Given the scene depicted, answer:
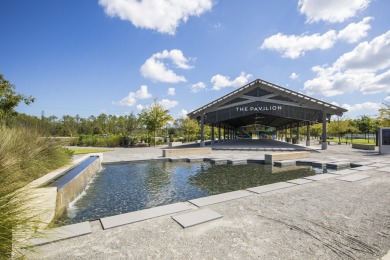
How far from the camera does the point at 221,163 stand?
42.4 feet

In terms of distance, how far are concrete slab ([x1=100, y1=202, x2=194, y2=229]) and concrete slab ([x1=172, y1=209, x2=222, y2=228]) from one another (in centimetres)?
34

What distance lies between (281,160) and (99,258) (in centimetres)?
1176

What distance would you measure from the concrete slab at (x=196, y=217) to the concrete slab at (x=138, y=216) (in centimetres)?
34

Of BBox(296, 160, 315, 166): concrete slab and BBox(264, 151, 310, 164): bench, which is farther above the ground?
BBox(264, 151, 310, 164): bench

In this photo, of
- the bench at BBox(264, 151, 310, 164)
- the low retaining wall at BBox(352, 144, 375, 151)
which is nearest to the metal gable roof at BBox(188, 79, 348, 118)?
the low retaining wall at BBox(352, 144, 375, 151)

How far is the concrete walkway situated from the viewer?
2869 millimetres

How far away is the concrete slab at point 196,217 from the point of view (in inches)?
148

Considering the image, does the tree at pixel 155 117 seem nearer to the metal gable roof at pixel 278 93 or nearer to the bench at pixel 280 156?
the metal gable roof at pixel 278 93

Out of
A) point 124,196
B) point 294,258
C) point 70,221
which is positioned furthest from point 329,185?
point 70,221

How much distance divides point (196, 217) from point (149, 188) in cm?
370

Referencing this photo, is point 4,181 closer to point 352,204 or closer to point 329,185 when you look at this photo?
point 352,204

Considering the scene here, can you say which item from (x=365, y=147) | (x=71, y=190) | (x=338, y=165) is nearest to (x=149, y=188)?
(x=71, y=190)

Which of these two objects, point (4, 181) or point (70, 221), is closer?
point (4, 181)

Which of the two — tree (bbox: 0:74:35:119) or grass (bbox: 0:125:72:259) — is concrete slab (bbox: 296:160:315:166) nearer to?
grass (bbox: 0:125:72:259)
